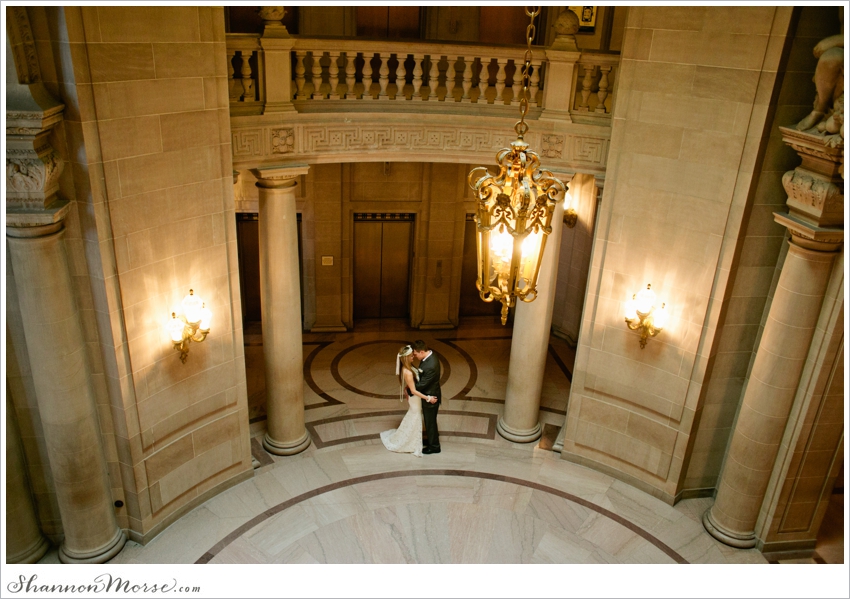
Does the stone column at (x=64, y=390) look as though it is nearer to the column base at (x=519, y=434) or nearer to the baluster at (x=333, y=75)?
the baluster at (x=333, y=75)

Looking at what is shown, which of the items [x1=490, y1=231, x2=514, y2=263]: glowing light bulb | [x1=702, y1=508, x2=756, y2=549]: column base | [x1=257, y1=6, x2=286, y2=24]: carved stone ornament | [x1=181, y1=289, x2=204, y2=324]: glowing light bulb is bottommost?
[x1=702, y1=508, x2=756, y2=549]: column base

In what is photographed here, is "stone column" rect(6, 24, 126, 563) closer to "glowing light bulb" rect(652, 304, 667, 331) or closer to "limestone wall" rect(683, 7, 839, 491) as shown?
"glowing light bulb" rect(652, 304, 667, 331)

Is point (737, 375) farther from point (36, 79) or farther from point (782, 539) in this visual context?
point (36, 79)

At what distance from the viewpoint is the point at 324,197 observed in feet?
39.3

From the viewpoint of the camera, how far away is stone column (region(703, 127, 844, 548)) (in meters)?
6.47

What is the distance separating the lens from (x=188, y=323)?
7.32m

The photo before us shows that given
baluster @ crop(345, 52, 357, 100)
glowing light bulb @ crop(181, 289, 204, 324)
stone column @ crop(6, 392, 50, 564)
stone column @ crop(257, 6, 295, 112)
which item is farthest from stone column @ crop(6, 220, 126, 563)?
baluster @ crop(345, 52, 357, 100)

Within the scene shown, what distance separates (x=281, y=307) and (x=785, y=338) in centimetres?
536

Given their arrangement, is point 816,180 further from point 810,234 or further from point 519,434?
point 519,434

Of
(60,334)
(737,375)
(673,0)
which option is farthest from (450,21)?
(673,0)

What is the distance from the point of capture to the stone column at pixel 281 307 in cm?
809

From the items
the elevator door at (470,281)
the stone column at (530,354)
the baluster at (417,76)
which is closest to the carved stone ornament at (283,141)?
the baluster at (417,76)

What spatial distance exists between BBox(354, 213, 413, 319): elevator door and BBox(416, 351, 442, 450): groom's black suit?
13.2 ft

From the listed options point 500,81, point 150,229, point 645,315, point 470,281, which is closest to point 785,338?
point 645,315
